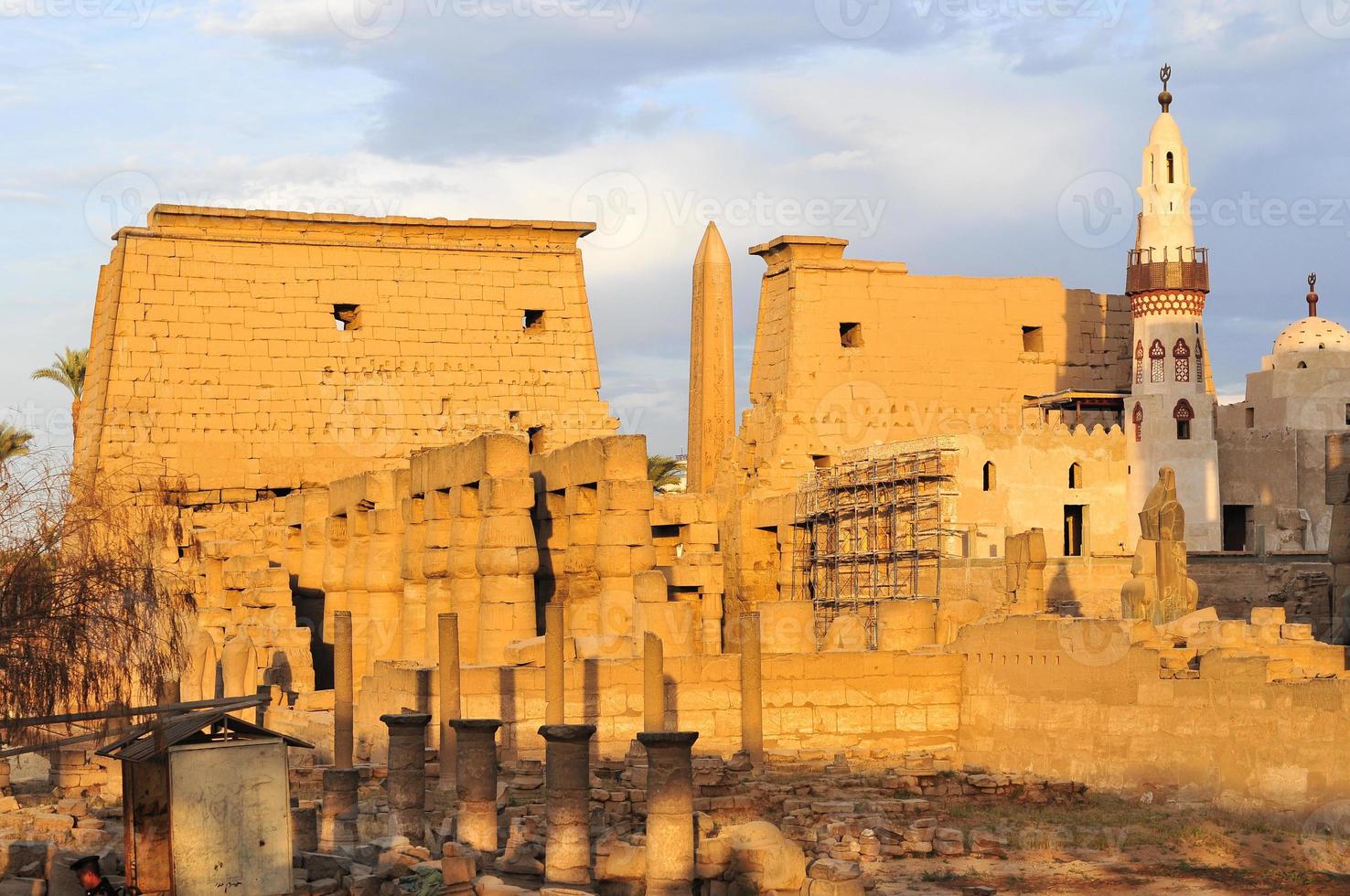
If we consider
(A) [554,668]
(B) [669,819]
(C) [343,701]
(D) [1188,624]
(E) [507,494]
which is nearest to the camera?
(B) [669,819]

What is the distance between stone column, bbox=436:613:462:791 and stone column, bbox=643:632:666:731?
1914 millimetres

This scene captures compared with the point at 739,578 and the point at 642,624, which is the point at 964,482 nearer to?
the point at 739,578

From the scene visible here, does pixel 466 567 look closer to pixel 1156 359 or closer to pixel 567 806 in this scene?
pixel 567 806

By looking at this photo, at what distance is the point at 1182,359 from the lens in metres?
35.4

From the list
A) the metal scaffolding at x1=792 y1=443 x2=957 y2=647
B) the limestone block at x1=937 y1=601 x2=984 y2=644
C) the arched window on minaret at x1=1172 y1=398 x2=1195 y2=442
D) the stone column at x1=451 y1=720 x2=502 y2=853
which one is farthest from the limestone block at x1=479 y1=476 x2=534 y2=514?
the arched window on minaret at x1=1172 y1=398 x2=1195 y2=442

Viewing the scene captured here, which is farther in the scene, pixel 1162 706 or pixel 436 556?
pixel 436 556

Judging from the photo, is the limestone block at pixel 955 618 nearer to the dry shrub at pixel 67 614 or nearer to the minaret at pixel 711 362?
the dry shrub at pixel 67 614

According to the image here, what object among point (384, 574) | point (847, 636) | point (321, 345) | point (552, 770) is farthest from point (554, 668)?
point (321, 345)

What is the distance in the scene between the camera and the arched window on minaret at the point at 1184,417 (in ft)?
116

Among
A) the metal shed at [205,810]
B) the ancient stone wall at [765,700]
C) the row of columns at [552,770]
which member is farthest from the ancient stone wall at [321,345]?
the metal shed at [205,810]

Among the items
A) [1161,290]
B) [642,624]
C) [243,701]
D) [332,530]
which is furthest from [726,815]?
[1161,290]

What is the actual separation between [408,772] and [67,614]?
14.2 feet

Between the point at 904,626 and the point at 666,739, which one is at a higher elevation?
the point at 904,626

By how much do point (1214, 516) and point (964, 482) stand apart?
5565 millimetres
